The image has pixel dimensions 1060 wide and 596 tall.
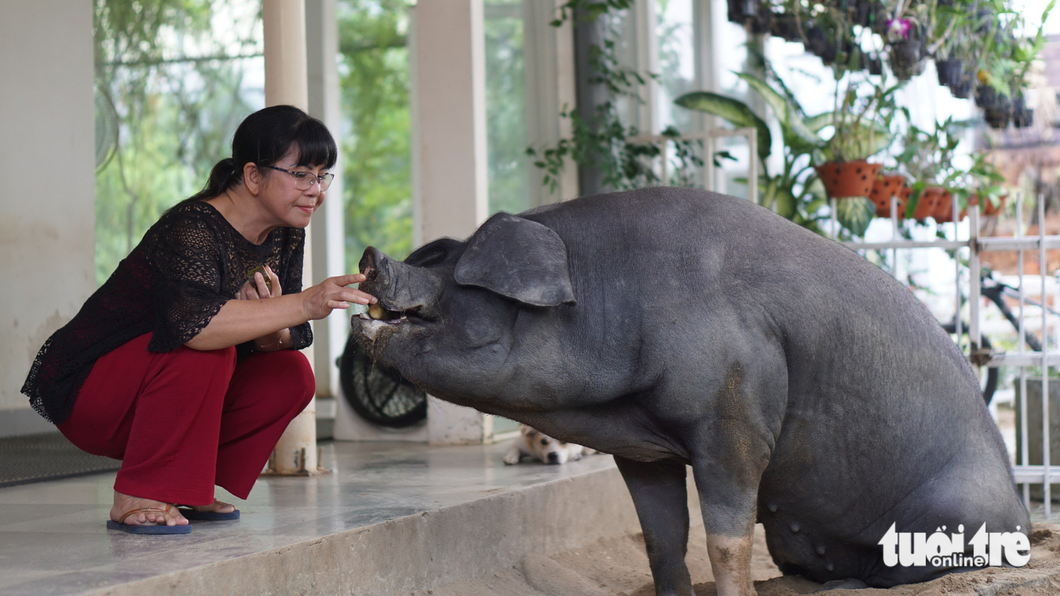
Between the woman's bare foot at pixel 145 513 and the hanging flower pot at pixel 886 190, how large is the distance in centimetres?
483

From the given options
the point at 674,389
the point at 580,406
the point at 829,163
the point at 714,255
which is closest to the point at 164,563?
the point at 580,406

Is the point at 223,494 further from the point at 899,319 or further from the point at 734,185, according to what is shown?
the point at 734,185

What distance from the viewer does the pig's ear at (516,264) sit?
2.25 metres

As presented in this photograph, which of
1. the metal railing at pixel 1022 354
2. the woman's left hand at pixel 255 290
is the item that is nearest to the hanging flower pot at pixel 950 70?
the metal railing at pixel 1022 354

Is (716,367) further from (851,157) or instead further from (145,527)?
(851,157)

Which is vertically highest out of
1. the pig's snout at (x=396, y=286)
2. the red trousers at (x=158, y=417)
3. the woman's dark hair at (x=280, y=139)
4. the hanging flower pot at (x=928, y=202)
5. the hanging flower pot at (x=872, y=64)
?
the hanging flower pot at (x=872, y=64)

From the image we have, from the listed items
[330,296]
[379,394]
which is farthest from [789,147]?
[330,296]

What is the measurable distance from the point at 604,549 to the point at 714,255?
5.78ft

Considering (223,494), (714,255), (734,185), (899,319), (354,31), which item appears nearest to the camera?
(714,255)

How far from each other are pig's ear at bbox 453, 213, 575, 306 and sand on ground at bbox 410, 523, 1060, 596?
1090 millimetres

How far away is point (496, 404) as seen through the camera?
2322 mm

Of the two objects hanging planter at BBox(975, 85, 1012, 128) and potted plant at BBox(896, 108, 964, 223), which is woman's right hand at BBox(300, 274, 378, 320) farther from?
hanging planter at BBox(975, 85, 1012, 128)

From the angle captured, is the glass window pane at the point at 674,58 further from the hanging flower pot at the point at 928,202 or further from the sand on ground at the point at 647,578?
the sand on ground at the point at 647,578

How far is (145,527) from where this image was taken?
8.77 feet
